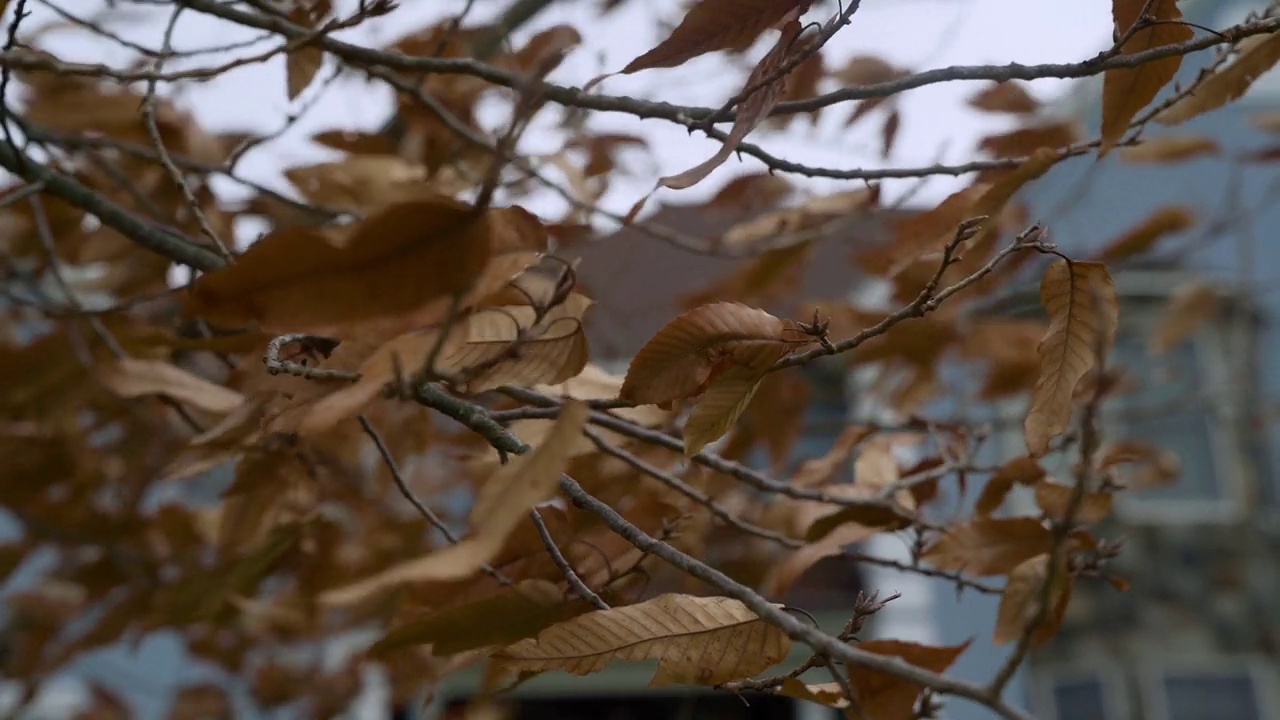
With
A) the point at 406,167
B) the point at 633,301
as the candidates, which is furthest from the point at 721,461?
the point at 633,301

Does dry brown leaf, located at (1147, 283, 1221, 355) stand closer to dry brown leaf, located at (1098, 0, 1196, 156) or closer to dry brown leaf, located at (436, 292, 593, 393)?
dry brown leaf, located at (1098, 0, 1196, 156)

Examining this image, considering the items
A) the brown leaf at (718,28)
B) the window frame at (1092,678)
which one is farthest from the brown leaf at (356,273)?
the window frame at (1092,678)

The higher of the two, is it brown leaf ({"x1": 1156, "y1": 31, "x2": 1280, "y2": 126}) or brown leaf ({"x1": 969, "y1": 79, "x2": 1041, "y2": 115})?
brown leaf ({"x1": 969, "y1": 79, "x2": 1041, "y2": 115})

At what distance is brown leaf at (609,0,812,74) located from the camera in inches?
22.4

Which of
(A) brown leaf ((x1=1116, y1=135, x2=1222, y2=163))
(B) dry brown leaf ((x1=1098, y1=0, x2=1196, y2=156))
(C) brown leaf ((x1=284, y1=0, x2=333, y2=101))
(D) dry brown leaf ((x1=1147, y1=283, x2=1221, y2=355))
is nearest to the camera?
(B) dry brown leaf ((x1=1098, y1=0, x2=1196, y2=156))

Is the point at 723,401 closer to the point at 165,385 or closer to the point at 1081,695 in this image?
the point at 165,385

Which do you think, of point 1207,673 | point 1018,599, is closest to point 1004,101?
point 1018,599

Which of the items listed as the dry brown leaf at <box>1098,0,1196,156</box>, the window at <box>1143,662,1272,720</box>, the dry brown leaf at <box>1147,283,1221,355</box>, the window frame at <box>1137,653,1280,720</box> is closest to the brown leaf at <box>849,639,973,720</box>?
the dry brown leaf at <box>1098,0,1196,156</box>

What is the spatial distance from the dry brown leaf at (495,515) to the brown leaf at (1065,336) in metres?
0.30

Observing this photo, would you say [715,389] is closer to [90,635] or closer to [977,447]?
[977,447]

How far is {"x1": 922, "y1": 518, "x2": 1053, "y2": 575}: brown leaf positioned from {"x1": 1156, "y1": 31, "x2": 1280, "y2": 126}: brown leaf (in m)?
0.32

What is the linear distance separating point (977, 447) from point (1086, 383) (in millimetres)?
213

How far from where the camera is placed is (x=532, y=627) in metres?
0.55

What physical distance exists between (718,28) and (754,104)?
46 mm
